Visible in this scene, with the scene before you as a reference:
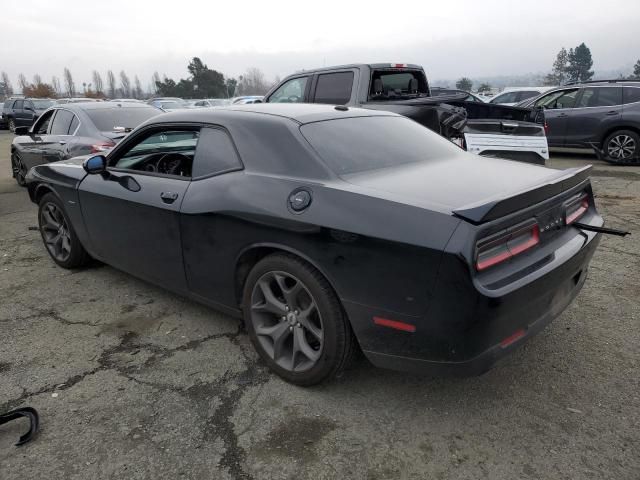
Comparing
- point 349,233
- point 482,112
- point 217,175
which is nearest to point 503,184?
point 349,233

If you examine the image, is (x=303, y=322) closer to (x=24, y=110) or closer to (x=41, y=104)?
(x=41, y=104)

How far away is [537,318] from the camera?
244 cm

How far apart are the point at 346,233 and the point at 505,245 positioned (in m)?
0.73

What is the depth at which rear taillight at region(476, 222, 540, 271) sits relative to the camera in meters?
2.17

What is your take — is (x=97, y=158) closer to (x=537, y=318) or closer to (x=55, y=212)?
(x=55, y=212)

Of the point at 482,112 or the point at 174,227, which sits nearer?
the point at 174,227

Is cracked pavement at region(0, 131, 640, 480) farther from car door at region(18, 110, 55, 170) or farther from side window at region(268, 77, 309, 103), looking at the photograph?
car door at region(18, 110, 55, 170)

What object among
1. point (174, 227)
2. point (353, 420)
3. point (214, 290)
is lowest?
point (353, 420)

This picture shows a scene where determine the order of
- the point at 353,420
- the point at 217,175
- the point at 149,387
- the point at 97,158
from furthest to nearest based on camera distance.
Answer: the point at 97,158 < the point at 217,175 < the point at 149,387 < the point at 353,420

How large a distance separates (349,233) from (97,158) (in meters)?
2.38

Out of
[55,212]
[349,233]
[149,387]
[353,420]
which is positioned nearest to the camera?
[349,233]

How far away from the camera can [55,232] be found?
480 centimetres

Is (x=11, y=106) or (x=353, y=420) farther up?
(x=11, y=106)

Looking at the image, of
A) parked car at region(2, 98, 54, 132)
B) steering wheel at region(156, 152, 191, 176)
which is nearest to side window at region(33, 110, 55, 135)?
steering wheel at region(156, 152, 191, 176)
